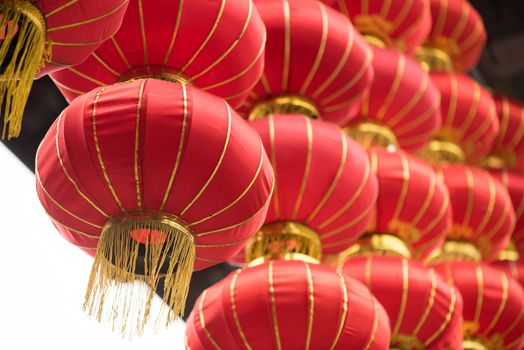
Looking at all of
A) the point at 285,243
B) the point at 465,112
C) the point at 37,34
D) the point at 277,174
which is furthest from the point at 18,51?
the point at 465,112

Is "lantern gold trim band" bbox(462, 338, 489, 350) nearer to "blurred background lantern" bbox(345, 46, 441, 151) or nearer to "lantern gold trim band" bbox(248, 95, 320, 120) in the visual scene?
"blurred background lantern" bbox(345, 46, 441, 151)

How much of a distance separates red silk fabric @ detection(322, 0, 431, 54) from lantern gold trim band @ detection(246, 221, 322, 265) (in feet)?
3.39

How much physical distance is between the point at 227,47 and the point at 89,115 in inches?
16.5

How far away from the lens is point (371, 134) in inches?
129

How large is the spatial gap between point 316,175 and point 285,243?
0.77 ft

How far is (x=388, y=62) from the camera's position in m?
3.24

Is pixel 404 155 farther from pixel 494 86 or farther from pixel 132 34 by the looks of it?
pixel 494 86

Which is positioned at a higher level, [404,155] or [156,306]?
[404,155]

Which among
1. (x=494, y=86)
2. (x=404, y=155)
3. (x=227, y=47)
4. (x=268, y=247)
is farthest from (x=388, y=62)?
(x=494, y=86)

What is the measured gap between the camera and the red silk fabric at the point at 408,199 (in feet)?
9.93

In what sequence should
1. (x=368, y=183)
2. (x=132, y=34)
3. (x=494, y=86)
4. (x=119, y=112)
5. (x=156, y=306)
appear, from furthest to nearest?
(x=494, y=86)
(x=156, y=306)
(x=368, y=183)
(x=132, y=34)
(x=119, y=112)

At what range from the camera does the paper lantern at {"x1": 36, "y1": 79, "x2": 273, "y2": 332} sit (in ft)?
6.33

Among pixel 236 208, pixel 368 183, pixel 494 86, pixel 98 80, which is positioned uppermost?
pixel 98 80

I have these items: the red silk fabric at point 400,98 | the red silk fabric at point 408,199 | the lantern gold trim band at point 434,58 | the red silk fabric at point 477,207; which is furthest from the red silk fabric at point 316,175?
the lantern gold trim band at point 434,58
